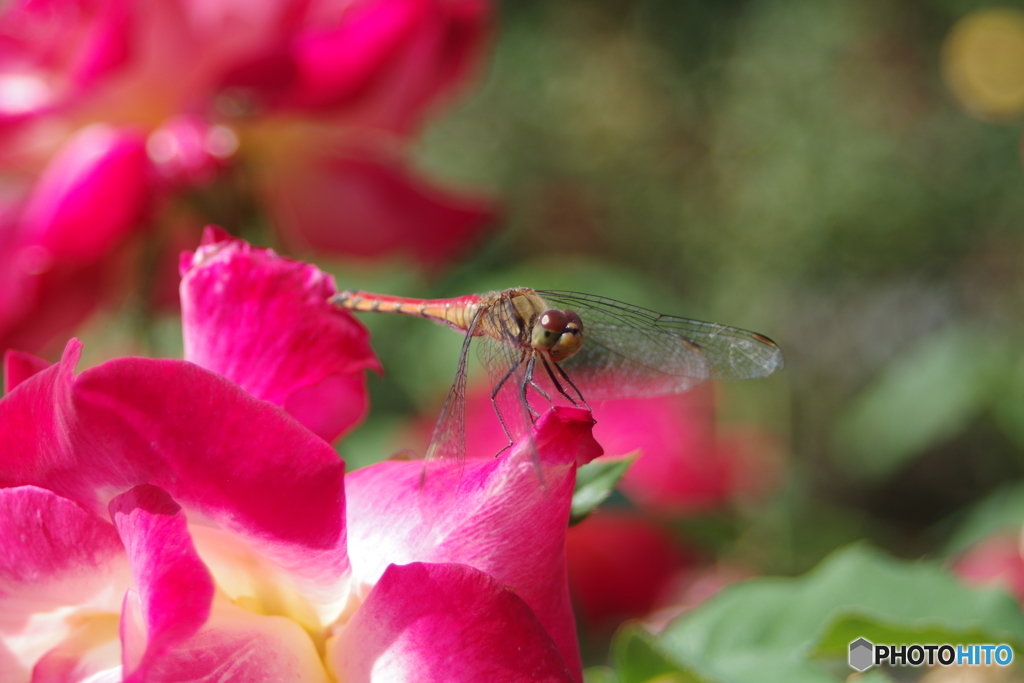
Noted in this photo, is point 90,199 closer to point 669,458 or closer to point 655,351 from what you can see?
point 655,351

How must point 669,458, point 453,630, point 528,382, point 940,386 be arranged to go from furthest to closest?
1. point 940,386
2. point 669,458
3. point 528,382
4. point 453,630

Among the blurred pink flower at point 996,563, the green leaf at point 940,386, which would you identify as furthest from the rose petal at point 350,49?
the green leaf at point 940,386

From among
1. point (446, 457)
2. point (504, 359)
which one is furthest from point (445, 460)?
point (504, 359)

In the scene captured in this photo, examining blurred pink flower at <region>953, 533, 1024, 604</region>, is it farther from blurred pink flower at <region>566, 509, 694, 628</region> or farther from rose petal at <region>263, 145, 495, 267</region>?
rose petal at <region>263, 145, 495, 267</region>

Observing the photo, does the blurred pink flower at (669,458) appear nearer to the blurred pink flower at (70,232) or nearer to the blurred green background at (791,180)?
the blurred pink flower at (70,232)

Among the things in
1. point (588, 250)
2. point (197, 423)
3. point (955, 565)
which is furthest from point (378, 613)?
point (588, 250)

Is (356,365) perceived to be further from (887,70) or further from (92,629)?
(887,70)
